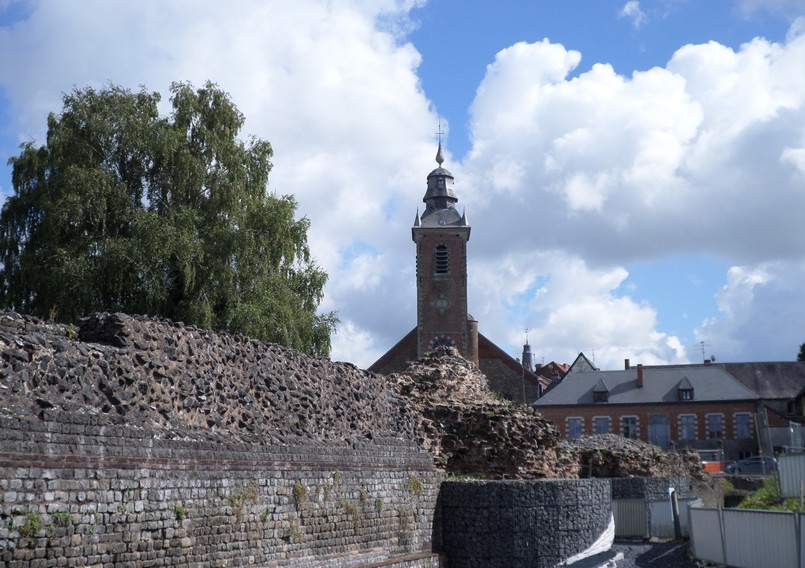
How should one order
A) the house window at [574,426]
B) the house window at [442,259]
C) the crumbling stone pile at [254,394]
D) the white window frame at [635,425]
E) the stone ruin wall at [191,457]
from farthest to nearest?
the house window at [442,259]
the house window at [574,426]
the white window frame at [635,425]
the crumbling stone pile at [254,394]
the stone ruin wall at [191,457]

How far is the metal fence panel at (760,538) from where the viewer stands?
1425 centimetres

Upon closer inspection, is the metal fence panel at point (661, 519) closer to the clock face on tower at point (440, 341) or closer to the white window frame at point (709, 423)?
the white window frame at point (709, 423)

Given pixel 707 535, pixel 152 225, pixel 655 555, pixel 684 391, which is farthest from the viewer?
pixel 684 391

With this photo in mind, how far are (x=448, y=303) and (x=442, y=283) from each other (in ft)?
4.71

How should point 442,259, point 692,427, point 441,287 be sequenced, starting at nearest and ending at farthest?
1. point 692,427
2. point 441,287
3. point 442,259

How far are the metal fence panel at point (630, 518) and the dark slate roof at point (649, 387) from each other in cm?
3023

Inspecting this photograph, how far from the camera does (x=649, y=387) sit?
194ft

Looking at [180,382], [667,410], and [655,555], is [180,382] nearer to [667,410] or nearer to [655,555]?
[655,555]

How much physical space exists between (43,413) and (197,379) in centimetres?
417

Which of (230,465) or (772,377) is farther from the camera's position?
(772,377)

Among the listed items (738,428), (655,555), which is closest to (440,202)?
(738,428)

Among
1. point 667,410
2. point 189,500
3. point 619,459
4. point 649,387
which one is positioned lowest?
point 189,500

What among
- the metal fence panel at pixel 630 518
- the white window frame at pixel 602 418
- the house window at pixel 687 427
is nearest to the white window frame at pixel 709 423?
the house window at pixel 687 427

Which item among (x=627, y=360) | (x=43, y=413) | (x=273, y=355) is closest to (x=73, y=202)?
(x=273, y=355)
